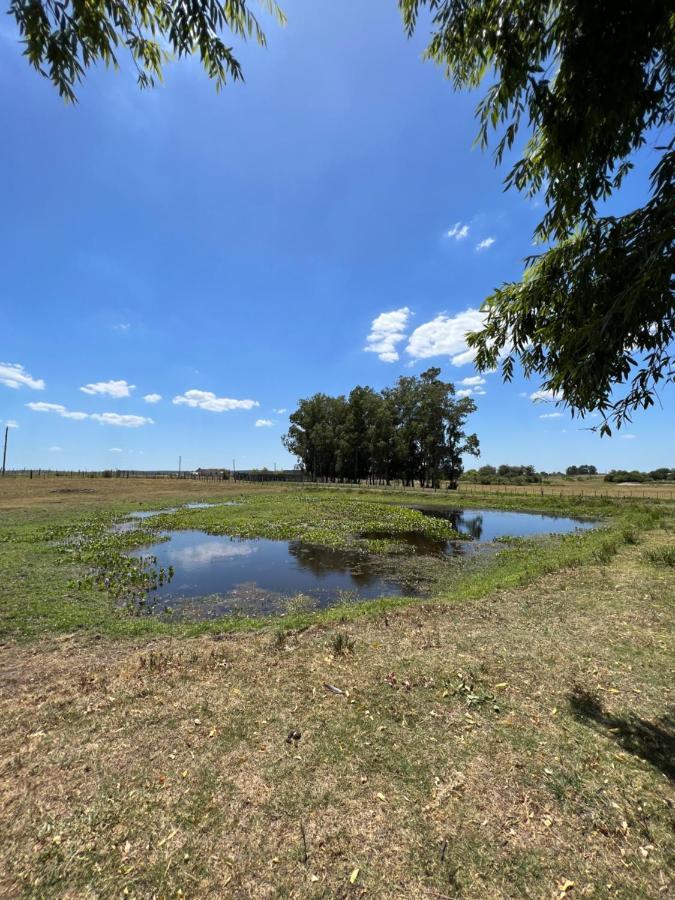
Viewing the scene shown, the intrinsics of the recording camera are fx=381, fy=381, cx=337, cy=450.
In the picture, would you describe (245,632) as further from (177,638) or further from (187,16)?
(187,16)

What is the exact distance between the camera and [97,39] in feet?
8.73

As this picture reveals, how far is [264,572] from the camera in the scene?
12828 millimetres

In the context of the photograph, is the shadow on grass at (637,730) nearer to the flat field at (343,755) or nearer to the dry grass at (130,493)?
the flat field at (343,755)

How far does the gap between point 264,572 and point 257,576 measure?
1.67 ft

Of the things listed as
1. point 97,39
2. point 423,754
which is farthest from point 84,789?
point 97,39

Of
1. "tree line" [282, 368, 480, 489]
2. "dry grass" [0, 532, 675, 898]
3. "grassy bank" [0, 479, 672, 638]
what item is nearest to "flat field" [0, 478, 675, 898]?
"dry grass" [0, 532, 675, 898]

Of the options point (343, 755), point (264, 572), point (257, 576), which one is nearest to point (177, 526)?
point (264, 572)

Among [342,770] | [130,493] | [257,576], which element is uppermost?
[130,493]

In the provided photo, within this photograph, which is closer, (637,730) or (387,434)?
(637,730)

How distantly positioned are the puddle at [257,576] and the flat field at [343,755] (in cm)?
220

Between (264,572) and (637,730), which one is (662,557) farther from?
(264,572)

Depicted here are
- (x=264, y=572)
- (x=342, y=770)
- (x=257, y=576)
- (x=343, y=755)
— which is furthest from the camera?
(x=264, y=572)

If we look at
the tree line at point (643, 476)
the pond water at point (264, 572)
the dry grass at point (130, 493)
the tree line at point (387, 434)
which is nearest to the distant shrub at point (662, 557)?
the pond water at point (264, 572)

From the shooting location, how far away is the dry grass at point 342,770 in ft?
8.35
